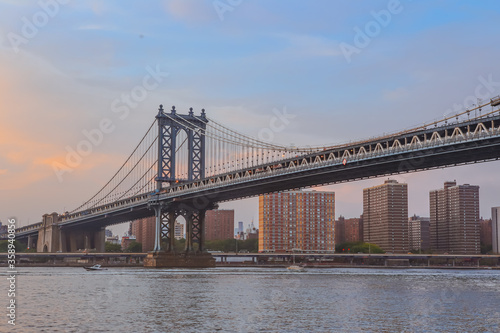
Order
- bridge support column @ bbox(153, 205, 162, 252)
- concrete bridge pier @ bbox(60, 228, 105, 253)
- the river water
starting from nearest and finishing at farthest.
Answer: the river water, bridge support column @ bbox(153, 205, 162, 252), concrete bridge pier @ bbox(60, 228, 105, 253)

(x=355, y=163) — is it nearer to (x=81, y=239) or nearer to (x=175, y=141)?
(x=175, y=141)

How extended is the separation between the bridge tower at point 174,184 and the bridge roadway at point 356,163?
209 cm

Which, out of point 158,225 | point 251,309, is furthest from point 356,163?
point 158,225

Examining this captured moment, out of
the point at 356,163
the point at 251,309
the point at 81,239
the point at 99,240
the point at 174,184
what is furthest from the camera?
the point at 81,239

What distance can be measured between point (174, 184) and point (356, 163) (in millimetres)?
46503

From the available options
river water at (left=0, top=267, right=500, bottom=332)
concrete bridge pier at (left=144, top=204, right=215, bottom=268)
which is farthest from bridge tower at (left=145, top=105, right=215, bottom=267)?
river water at (left=0, top=267, right=500, bottom=332)

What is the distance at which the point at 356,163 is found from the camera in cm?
8044

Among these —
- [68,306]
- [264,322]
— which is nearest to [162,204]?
[68,306]

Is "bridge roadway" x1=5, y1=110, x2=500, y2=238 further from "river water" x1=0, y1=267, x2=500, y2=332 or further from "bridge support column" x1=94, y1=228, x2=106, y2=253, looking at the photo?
"bridge support column" x1=94, y1=228, x2=106, y2=253

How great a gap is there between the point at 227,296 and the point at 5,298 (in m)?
17.7

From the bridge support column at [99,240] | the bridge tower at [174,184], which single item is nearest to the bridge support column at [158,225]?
the bridge tower at [174,184]

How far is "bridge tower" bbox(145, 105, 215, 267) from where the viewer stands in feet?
395

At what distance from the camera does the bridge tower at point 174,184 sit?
12050cm

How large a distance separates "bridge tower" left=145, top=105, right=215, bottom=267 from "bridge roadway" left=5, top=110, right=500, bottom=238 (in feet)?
6.99
